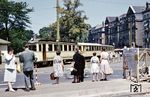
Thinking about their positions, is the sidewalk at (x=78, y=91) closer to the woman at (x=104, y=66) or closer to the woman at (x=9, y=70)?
the woman at (x=9, y=70)

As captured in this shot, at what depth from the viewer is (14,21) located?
311 ft

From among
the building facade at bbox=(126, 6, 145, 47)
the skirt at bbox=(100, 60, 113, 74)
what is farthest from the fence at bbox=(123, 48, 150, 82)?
the building facade at bbox=(126, 6, 145, 47)

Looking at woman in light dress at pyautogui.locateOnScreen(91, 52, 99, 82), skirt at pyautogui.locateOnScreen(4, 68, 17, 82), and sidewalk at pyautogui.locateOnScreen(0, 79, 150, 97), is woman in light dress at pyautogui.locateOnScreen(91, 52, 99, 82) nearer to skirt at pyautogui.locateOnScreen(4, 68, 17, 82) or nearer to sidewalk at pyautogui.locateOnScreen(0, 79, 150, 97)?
sidewalk at pyautogui.locateOnScreen(0, 79, 150, 97)

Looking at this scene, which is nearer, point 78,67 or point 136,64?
point 78,67

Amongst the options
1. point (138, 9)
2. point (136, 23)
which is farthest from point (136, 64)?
point (138, 9)

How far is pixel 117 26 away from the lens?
18362 cm

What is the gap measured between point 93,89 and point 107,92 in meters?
0.65

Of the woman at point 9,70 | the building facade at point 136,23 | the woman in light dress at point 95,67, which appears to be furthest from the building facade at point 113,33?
the woman at point 9,70

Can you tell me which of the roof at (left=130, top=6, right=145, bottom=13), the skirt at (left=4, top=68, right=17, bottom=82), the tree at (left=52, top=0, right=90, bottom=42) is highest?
the roof at (left=130, top=6, right=145, bottom=13)

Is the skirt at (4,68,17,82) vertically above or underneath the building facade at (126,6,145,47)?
underneath

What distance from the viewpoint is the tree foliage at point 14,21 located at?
9188 cm

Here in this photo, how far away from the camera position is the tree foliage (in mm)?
91875

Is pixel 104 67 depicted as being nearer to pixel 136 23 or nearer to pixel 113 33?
pixel 136 23

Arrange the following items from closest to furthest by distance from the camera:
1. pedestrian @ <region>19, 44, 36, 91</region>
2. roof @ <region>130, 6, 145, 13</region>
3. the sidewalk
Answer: the sidewalk → pedestrian @ <region>19, 44, 36, 91</region> → roof @ <region>130, 6, 145, 13</region>
